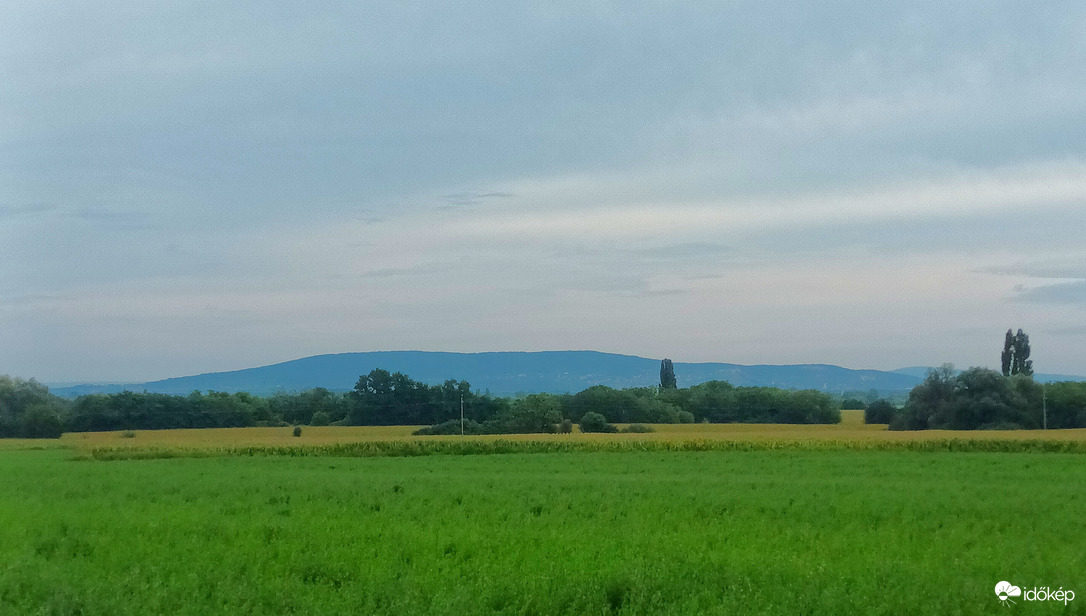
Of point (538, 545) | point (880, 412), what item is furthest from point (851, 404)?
point (538, 545)

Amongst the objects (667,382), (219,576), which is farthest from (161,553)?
(667,382)

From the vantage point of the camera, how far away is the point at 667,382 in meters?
131

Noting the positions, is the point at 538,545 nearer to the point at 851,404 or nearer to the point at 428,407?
the point at 428,407

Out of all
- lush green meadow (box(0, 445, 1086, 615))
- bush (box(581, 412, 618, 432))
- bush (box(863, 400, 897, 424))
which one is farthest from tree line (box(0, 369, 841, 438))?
lush green meadow (box(0, 445, 1086, 615))

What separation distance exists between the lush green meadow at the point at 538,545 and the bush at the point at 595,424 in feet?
149

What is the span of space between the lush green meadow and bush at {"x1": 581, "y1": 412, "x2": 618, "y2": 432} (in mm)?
45266

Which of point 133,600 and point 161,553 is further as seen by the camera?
point 161,553

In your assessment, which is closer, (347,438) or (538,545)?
(538,545)

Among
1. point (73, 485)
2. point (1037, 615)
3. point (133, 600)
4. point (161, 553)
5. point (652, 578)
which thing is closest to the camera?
point (1037, 615)

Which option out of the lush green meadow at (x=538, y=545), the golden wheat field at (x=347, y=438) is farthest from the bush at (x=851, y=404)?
the lush green meadow at (x=538, y=545)

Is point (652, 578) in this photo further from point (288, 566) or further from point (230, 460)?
point (230, 460)

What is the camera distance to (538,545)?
48.8 feet

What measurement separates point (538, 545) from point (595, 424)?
60.1m

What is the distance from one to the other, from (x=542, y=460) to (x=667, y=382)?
307 ft
